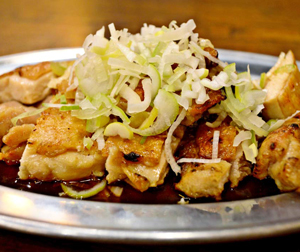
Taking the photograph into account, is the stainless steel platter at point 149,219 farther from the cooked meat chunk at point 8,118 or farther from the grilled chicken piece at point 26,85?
the grilled chicken piece at point 26,85

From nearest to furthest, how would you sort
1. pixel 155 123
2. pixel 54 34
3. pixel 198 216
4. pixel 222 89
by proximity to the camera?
pixel 198 216
pixel 155 123
pixel 222 89
pixel 54 34

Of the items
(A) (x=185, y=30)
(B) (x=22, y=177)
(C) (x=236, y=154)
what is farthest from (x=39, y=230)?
(A) (x=185, y=30)

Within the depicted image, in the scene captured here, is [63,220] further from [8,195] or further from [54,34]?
[54,34]

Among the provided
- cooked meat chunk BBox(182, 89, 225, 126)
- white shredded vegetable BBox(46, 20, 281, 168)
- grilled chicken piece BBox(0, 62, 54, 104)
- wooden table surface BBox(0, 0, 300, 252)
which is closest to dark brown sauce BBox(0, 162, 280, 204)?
white shredded vegetable BBox(46, 20, 281, 168)

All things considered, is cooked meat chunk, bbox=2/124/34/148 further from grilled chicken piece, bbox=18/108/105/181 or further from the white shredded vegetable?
the white shredded vegetable

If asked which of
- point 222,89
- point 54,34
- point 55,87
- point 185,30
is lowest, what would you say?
point 54,34

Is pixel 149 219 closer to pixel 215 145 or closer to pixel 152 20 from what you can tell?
pixel 215 145

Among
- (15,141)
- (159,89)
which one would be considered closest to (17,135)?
(15,141)
